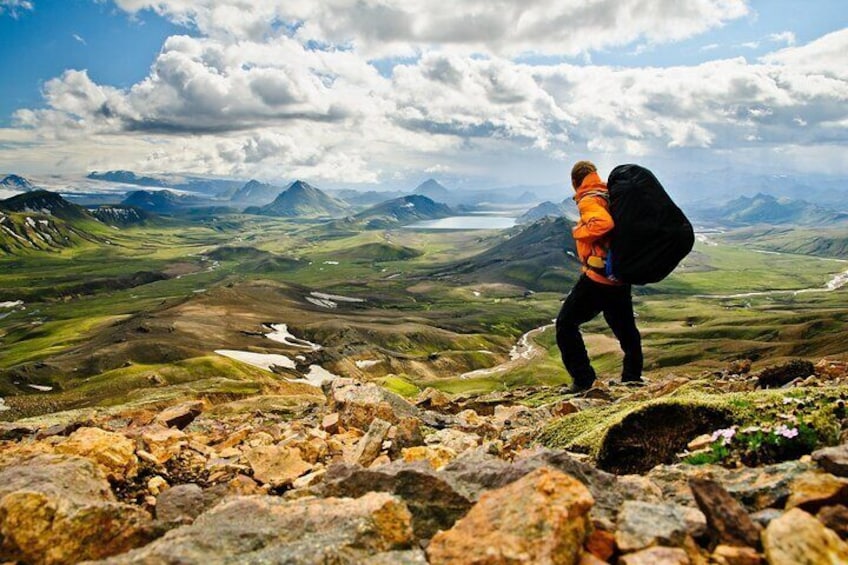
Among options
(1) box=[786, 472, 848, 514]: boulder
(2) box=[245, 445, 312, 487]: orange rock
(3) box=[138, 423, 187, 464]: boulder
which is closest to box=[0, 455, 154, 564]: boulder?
(2) box=[245, 445, 312, 487]: orange rock

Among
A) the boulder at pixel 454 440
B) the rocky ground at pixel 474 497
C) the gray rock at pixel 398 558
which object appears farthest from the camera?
the boulder at pixel 454 440

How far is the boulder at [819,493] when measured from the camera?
5.81 meters

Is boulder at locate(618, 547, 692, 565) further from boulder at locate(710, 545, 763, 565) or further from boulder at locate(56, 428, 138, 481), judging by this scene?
boulder at locate(56, 428, 138, 481)

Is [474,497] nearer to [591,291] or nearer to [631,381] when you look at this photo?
[591,291]

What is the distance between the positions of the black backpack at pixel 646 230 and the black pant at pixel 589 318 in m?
1.86

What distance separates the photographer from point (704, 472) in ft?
25.9

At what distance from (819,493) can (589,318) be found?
12.0 m

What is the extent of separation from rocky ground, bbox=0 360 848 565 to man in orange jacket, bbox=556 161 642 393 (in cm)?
517

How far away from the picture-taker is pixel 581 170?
16.1 metres

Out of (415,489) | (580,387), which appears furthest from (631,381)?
(415,489)

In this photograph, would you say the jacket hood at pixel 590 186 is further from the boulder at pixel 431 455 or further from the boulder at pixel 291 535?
the boulder at pixel 291 535

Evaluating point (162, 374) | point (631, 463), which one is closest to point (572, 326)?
point (631, 463)

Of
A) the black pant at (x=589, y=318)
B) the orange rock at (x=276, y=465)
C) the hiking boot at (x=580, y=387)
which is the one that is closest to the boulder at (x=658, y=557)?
the orange rock at (x=276, y=465)

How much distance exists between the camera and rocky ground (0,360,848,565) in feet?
18.2
